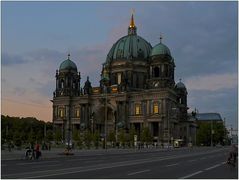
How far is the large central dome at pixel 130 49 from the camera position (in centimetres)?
13925

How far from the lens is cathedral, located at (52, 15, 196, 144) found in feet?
408

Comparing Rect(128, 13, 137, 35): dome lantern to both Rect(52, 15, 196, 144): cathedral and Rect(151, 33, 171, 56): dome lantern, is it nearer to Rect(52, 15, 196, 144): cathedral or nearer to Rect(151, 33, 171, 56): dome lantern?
Rect(52, 15, 196, 144): cathedral

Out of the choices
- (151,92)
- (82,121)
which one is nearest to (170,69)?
(151,92)

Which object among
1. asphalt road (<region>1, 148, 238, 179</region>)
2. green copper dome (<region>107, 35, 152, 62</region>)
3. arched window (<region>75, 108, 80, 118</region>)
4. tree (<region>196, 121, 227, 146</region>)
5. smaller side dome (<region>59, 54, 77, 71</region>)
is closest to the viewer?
asphalt road (<region>1, 148, 238, 179</region>)

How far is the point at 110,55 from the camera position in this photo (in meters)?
146

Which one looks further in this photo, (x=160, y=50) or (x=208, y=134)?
(x=208, y=134)

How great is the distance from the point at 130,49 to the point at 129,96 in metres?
16.9

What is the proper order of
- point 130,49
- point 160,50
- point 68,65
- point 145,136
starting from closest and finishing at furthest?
point 145,136 → point 160,50 → point 130,49 → point 68,65

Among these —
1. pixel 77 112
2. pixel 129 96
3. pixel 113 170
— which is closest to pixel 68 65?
pixel 77 112

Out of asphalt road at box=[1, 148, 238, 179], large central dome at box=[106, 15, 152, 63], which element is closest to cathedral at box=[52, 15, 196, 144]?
large central dome at box=[106, 15, 152, 63]

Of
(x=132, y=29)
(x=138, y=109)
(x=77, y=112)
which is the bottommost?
(x=77, y=112)

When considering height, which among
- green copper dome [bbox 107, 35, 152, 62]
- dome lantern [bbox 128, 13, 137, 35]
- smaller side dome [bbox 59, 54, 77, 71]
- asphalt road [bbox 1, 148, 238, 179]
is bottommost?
asphalt road [bbox 1, 148, 238, 179]

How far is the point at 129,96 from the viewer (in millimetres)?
130875

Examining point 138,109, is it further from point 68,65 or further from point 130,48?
point 68,65
